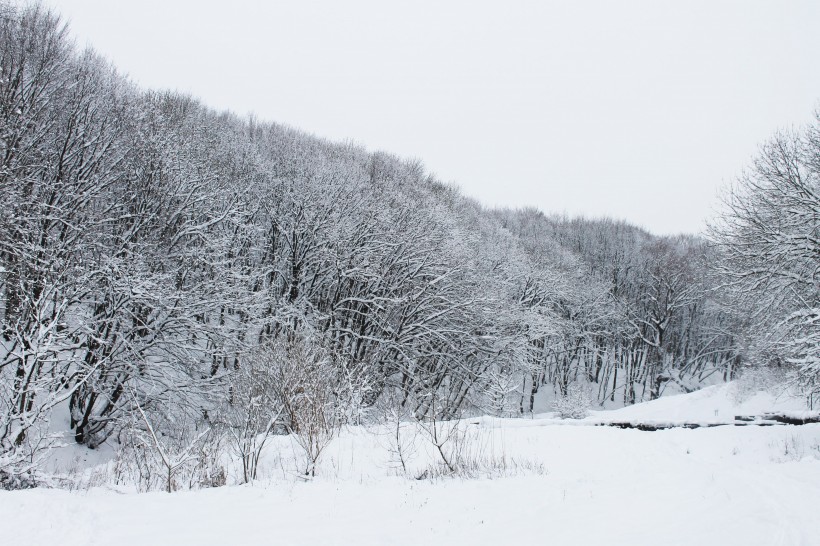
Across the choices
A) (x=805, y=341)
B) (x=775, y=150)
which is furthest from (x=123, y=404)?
(x=775, y=150)

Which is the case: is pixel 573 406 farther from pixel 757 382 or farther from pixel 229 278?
pixel 229 278

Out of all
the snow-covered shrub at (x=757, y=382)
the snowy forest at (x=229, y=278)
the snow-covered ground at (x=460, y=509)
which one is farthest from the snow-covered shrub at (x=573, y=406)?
the snow-covered ground at (x=460, y=509)

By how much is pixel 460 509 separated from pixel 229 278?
15244 mm

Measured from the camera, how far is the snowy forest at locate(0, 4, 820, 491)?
37.6 ft

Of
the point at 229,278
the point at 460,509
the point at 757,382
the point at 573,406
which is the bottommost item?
the point at 573,406

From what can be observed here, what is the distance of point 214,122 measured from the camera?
2755cm

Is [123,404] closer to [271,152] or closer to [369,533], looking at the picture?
[369,533]

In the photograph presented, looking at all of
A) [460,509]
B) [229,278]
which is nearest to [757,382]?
[460,509]

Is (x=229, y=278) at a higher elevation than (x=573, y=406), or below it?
higher

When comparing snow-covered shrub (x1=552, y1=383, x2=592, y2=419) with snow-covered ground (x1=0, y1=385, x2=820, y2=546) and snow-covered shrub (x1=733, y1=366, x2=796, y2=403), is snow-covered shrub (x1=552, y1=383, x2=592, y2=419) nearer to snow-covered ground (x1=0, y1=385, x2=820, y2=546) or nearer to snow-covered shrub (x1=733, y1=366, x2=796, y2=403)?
snow-covered shrub (x1=733, y1=366, x2=796, y2=403)

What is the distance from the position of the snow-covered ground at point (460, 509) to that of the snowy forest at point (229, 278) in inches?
57.5

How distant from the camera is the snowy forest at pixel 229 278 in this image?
1146cm

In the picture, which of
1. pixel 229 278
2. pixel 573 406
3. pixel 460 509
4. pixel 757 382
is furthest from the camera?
pixel 573 406

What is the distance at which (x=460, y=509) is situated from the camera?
645cm
